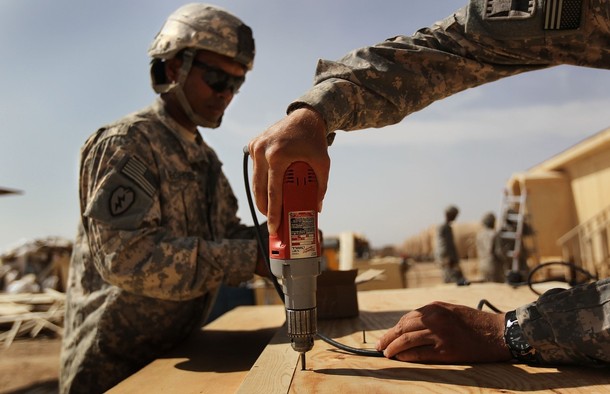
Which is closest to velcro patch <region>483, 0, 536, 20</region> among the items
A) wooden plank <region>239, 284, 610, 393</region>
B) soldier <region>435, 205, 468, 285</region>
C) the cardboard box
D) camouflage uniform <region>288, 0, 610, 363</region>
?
camouflage uniform <region>288, 0, 610, 363</region>

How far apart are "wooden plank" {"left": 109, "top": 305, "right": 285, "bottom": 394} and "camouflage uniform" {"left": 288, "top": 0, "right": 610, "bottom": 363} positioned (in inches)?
38.1

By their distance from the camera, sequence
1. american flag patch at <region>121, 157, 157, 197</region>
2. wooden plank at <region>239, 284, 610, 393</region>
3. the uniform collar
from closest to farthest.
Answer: wooden plank at <region>239, 284, 610, 393</region> → american flag patch at <region>121, 157, 157, 197</region> → the uniform collar

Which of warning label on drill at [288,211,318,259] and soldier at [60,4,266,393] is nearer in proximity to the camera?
warning label on drill at [288,211,318,259]

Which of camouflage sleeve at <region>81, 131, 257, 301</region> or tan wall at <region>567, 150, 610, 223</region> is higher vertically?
tan wall at <region>567, 150, 610, 223</region>

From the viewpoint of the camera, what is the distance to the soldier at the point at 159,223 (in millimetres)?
2143

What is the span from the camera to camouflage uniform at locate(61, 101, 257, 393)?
6.98 ft

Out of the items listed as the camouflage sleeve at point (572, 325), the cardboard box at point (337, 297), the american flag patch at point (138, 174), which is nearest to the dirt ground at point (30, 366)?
the american flag patch at point (138, 174)

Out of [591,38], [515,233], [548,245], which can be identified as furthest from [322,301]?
[548,245]

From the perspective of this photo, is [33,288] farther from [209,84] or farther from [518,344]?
[518,344]

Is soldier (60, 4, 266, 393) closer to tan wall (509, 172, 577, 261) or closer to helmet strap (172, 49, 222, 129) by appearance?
helmet strap (172, 49, 222, 129)

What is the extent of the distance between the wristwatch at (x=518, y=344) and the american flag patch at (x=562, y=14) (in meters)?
0.85

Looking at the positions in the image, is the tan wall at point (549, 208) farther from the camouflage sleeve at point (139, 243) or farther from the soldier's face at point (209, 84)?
the camouflage sleeve at point (139, 243)

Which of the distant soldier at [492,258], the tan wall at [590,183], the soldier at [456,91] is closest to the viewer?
the soldier at [456,91]

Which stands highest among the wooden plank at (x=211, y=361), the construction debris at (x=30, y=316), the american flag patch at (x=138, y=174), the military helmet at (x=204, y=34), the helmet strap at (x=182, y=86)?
the military helmet at (x=204, y=34)
